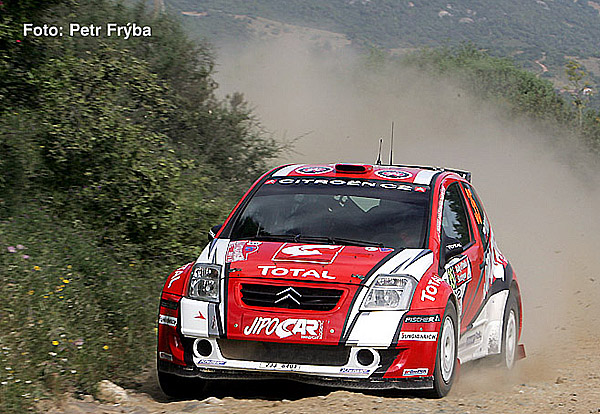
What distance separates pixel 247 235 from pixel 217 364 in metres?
1.21

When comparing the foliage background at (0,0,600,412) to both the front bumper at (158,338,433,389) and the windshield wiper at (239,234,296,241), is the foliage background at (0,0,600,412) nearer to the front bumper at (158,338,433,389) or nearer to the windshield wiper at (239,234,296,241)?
the front bumper at (158,338,433,389)

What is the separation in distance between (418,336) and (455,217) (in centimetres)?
180

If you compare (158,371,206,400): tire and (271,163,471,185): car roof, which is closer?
(158,371,206,400): tire

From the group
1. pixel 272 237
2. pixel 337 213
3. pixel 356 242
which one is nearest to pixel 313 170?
pixel 337 213

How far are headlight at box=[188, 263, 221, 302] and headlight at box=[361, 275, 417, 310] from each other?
1.01 meters

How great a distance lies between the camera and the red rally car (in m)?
5.99

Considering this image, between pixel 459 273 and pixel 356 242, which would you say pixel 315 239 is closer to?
pixel 356 242

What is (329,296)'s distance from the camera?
6.04 metres

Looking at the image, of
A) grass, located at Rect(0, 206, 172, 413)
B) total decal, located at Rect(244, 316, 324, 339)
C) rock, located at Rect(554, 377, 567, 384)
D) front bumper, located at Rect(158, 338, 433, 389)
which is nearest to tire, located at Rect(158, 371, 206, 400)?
front bumper, located at Rect(158, 338, 433, 389)

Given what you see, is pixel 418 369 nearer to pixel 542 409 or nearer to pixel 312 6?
pixel 542 409

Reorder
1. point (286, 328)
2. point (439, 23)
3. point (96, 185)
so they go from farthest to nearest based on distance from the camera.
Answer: point (439, 23) → point (96, 185) → point (286, 328)

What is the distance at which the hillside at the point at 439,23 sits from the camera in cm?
8350

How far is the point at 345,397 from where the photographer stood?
19.8 feet

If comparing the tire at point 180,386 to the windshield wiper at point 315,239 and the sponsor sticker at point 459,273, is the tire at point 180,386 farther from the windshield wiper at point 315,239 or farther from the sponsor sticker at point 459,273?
the sponsor sticker at point 459,273
